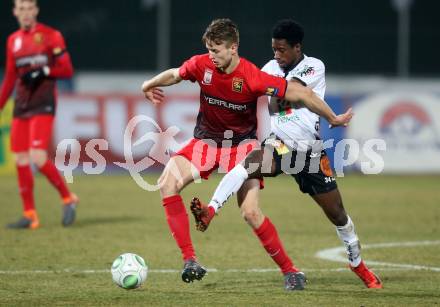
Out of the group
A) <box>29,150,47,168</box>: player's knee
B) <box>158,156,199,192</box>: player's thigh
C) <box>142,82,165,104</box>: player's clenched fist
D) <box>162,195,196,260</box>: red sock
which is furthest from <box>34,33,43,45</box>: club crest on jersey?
<box>162,195,196,260</box>: red sock

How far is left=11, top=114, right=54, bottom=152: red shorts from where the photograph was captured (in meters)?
12.2

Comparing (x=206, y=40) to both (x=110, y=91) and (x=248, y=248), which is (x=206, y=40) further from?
(x=110, y=91)

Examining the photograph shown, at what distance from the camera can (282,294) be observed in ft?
25.0

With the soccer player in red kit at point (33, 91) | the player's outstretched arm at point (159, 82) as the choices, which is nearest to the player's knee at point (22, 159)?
the soccer player in red kit at point (33, 91)

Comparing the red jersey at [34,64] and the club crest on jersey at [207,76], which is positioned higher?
the club crest on jersey at [207,76]

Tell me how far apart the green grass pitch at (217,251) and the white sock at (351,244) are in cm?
22

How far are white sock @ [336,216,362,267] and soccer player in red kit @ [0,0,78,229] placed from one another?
5.05 m

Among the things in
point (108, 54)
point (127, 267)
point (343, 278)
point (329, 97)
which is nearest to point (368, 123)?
point (329, 97)

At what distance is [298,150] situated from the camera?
8.03 meters

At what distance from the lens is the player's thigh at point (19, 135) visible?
12359 millimetres

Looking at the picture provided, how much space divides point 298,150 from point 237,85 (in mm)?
758

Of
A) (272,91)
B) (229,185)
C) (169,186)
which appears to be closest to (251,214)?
(229,185)

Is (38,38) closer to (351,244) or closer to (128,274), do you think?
(128,274)

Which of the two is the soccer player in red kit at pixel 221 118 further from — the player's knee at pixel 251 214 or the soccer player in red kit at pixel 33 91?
the soccer player in red kit at pixel 33 91
